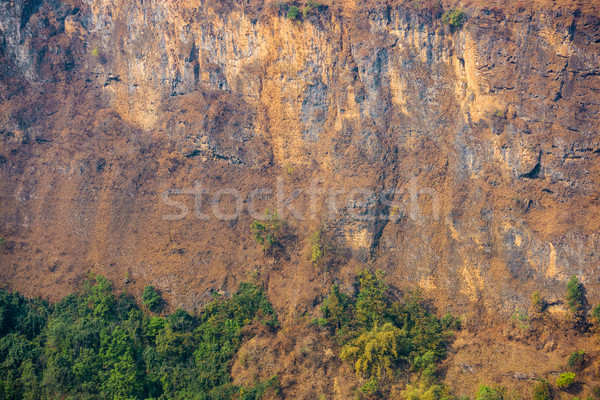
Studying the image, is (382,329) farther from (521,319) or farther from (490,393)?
(521,319)

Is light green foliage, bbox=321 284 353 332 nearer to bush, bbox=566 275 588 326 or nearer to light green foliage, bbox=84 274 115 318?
bush, bbox=566 275 588 326

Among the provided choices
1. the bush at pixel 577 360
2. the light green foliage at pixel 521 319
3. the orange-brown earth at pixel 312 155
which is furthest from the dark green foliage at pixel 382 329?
the bush at pixel 577 360

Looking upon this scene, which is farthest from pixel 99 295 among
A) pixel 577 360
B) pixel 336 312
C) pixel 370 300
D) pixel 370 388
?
pixel 577 360

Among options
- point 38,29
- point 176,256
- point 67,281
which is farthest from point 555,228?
point 38,29

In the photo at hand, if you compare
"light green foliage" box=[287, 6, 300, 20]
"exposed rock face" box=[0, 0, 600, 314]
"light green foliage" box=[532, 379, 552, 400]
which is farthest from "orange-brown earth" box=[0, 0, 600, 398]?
"light green foliage" box=[532, 379, 552, 400]

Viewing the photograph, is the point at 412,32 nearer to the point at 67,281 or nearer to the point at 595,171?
the point at 595,171
